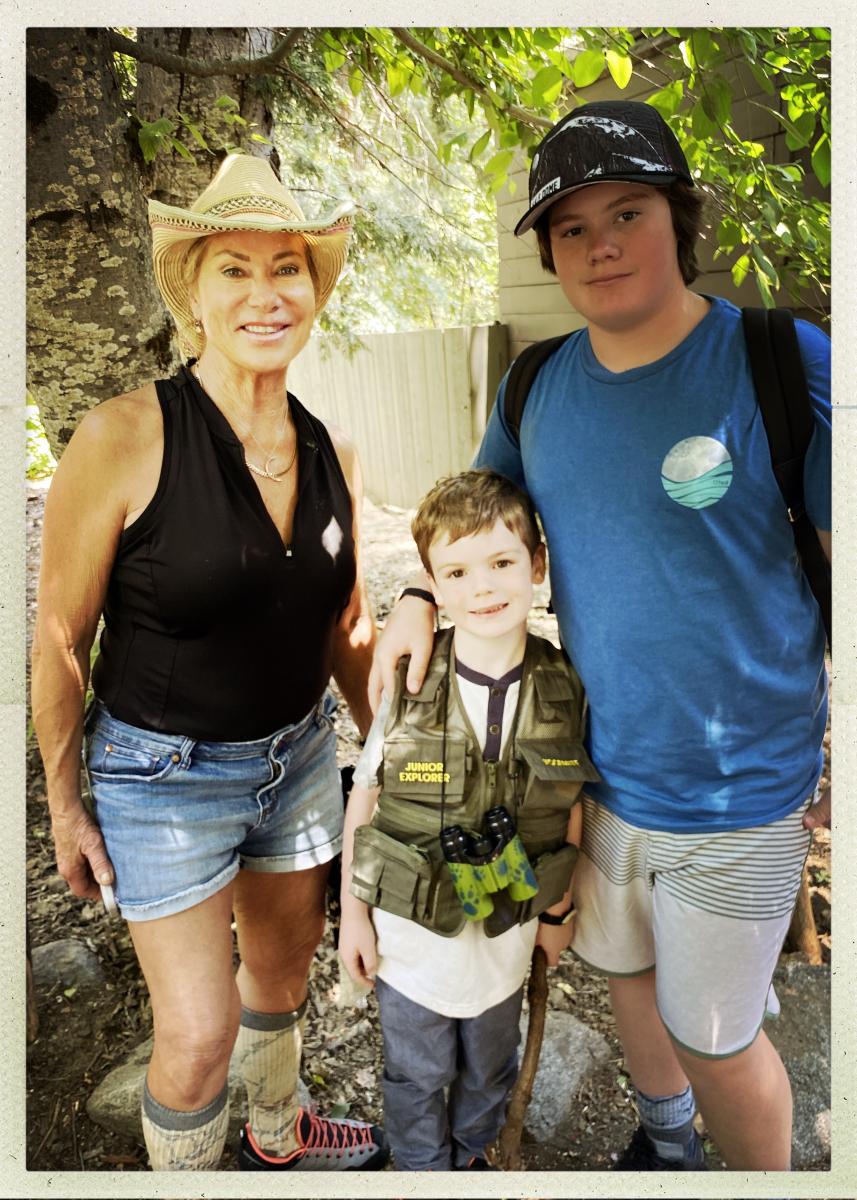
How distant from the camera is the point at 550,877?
5.34 ft

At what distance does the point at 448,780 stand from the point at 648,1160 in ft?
3.17

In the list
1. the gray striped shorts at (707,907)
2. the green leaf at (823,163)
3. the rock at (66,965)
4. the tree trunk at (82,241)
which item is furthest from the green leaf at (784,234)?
the rock at (66,965)

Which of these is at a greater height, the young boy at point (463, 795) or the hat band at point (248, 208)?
the hat band at point (248, 208)

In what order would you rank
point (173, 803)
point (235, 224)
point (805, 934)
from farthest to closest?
1. point (805, 934)
2. point (173, 803)
3. point (235, 224)

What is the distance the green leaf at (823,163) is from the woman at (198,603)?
96 cm

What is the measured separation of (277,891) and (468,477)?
0.91 metres

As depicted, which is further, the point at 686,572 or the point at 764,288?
the point at 764,288

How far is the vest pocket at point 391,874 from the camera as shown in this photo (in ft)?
5.14

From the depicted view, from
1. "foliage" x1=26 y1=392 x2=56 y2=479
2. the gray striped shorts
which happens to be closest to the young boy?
the gray striped shorts

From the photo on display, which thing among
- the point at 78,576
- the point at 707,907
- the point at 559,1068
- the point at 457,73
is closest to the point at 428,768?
the point at 707,907

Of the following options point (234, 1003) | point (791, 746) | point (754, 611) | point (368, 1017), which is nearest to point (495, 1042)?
point (368, 1017)

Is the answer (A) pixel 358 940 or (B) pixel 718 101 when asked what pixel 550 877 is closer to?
(A) pixel 358 940

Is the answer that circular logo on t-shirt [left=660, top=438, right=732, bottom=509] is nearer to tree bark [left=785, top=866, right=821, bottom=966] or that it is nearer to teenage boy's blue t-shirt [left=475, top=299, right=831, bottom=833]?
teenage boy's blue t-shirt [left=475, top=299, right=831, bottom=833]

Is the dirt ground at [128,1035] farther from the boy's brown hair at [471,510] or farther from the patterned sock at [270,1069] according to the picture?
the boy's brown hair at [471,510]
